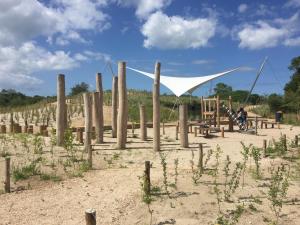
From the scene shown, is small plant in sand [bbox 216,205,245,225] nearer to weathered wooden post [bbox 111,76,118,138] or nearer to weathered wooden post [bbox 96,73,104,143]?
weathered wooden post [bbox 96,73,104,143]

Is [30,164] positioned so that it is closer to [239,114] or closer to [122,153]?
[122,153]

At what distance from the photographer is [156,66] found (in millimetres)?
13680

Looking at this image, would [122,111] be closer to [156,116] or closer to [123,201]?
[156,116]

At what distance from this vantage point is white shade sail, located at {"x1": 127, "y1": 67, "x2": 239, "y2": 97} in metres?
22.8

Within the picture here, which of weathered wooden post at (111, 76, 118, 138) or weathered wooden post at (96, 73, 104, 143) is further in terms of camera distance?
weathered wooden post at (111, 76, 118, 138)

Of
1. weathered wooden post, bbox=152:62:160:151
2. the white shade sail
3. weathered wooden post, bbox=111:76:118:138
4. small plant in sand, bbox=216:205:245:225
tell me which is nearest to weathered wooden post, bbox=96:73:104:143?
weathered wooden post, bbox=111:76:118:138

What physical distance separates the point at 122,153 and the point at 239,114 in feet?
29.5

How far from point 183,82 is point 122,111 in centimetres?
1076

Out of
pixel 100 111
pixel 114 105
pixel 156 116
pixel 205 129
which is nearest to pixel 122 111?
pixel 156 116

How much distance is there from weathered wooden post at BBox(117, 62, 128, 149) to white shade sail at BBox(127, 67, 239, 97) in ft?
28.5

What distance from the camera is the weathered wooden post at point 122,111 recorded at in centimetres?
1352

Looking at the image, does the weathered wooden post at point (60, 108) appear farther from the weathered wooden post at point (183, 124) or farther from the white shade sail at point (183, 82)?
the white shade sail at point (183, 82)

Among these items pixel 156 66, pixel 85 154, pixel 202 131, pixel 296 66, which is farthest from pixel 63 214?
pixel 296 66

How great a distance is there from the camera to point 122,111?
538 inches
